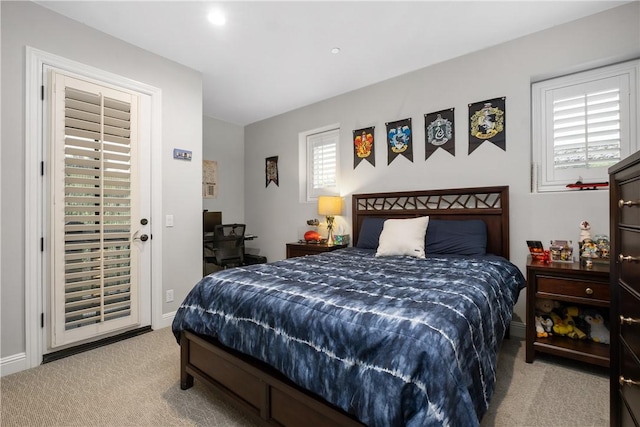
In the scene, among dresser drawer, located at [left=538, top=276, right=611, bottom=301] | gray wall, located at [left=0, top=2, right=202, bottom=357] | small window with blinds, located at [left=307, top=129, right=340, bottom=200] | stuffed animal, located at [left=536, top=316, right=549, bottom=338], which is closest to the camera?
dresser drawer, located at [left=538, top=276, right=611, bottom=301]

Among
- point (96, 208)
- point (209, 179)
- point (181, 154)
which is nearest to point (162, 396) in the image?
point (96, 208)

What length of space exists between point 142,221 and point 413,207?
281cm

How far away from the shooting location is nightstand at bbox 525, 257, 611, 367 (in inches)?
77.6

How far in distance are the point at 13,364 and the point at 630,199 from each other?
3.62 m

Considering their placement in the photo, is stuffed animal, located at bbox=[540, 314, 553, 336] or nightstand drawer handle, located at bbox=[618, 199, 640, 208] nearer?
nightstand drawer handle, located at bbox=[618, 199, 640, 208]

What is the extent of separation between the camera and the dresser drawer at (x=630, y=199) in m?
0.98

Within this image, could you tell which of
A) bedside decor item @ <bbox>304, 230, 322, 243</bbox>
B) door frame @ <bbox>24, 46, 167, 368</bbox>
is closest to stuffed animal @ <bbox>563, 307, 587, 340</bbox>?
bedside decor item @ <bbox>304, 230, 322, 243</bbox>

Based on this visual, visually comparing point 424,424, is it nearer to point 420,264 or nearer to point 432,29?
point 420,264

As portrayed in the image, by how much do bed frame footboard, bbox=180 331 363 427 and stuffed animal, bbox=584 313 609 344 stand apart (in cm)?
215

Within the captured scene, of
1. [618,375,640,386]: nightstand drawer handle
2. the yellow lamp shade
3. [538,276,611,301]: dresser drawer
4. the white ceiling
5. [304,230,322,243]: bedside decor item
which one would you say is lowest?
[618,375,640,386]: nightstand drawer handle

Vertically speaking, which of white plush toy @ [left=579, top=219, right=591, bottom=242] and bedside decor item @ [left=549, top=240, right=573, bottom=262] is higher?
white plush toy @ [left=579, top=219, right=591, bottom=242]

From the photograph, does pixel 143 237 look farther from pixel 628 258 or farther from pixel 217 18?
pixel 628 258

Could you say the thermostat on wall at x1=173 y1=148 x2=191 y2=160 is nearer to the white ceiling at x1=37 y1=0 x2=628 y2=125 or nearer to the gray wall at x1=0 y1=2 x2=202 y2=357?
the gray wall at x1=0 y1=2 x2=202 y2=357

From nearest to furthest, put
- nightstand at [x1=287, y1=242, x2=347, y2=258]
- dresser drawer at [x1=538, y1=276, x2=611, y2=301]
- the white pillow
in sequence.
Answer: dresser drawer at [x1=538, y1=276, x2=611, y2=301]
the white pillow
nightstand at [x1=287, y1=242, x2=347, y2=258]
